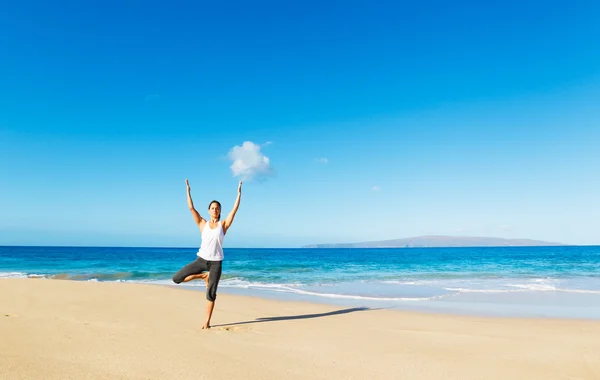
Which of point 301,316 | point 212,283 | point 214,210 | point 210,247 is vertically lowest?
point 301,316

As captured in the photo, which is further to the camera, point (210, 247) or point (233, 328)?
point (233, 328)

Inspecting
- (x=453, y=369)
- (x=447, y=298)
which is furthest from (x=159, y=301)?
(x=447, y=298)

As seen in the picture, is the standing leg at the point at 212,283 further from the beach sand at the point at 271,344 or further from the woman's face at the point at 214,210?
the woman's face at the point at 214,210

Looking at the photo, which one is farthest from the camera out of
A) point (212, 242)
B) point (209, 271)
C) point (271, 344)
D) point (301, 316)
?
point (301, 316)

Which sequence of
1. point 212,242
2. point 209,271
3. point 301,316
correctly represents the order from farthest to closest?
point 301,316 → point 209,271 → point 212,242

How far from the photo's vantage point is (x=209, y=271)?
22.7 ft

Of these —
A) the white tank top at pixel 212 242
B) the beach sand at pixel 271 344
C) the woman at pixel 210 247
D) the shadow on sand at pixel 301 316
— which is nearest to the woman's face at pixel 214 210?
the woman at pixel 210 247

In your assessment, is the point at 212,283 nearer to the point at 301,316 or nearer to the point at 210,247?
the point at 210,247

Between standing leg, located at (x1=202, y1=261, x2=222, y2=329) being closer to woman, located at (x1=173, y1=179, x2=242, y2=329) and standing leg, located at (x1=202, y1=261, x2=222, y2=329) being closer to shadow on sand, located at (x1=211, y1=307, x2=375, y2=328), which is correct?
woman, located at (x1=173, y1=179, x2=242, y2=329)

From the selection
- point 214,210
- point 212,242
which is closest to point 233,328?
point 212,242

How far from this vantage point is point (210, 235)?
670cm

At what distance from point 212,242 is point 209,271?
0.56 meters

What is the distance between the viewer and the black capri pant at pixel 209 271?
6785 millimetres

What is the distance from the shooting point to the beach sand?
4.26 m
